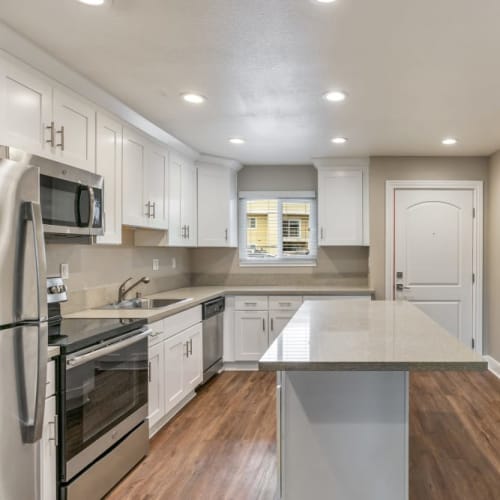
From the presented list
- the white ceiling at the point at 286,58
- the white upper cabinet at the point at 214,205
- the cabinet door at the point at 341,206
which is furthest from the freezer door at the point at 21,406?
the cabinet door at the point at 341,206

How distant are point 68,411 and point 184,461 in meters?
1.03

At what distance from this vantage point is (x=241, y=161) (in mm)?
5066

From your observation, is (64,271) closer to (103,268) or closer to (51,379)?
(103,268)

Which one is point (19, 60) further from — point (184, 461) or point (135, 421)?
point (184, 461)

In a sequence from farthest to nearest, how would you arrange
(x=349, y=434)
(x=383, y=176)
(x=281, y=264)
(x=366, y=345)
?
(x=281, y=264) < (x=383, y=176) < (x=366, y=345) < (x=349, y=434)

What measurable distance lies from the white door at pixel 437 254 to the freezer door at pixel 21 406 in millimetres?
3917

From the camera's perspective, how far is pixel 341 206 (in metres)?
4.89

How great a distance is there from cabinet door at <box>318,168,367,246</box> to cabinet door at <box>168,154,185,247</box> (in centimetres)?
161

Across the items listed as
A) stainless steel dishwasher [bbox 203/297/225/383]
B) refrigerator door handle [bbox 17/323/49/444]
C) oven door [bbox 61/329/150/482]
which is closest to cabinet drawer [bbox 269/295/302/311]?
stainless steel dishwasher [bbox 203/297/225/383]

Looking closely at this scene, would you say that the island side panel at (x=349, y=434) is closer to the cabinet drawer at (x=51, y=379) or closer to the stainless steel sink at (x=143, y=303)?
the cabinet drawer at (x=51, y=379)

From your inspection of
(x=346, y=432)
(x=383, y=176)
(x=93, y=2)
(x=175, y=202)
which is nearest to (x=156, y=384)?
(x=346, y=432)

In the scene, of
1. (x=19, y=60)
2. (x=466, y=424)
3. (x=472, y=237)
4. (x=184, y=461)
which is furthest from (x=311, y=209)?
(x=19, y=60)

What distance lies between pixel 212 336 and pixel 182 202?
Answer: 1370 mm

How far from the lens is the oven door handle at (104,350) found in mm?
2004
